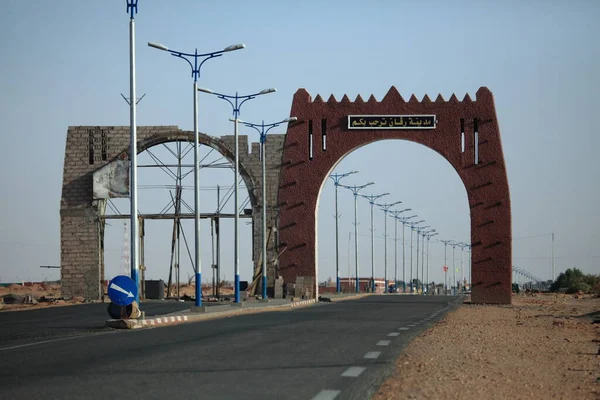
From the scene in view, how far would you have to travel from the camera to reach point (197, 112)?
129 feet

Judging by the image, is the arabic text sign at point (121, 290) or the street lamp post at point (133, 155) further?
the street lamp post at point (133, 155)

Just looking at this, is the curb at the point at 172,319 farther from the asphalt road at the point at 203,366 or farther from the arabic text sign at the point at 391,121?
the arabic text sign at the point at 391,121

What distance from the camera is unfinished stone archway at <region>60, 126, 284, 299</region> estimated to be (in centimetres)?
6034

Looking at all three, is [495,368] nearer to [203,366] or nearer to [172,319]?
[203,366]

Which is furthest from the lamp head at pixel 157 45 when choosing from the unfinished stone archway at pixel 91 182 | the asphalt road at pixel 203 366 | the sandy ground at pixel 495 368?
the unfinished stone archway at pixel 91 182

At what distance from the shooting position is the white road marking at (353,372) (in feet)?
37.6

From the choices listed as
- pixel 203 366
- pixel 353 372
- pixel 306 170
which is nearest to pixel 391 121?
pixel 306 170

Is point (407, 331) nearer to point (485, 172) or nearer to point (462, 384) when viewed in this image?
point (462, 384)

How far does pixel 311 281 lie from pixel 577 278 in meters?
64.7

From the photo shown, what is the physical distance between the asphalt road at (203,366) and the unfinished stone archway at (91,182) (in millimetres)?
41375

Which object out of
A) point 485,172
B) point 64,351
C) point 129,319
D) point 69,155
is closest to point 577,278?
point 485,172

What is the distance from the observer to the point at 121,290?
2445 cm

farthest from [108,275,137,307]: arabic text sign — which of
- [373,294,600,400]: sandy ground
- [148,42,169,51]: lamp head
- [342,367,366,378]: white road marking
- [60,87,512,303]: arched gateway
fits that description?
[60,87,512,303]: arched gateway

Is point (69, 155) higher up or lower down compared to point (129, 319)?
higher up
